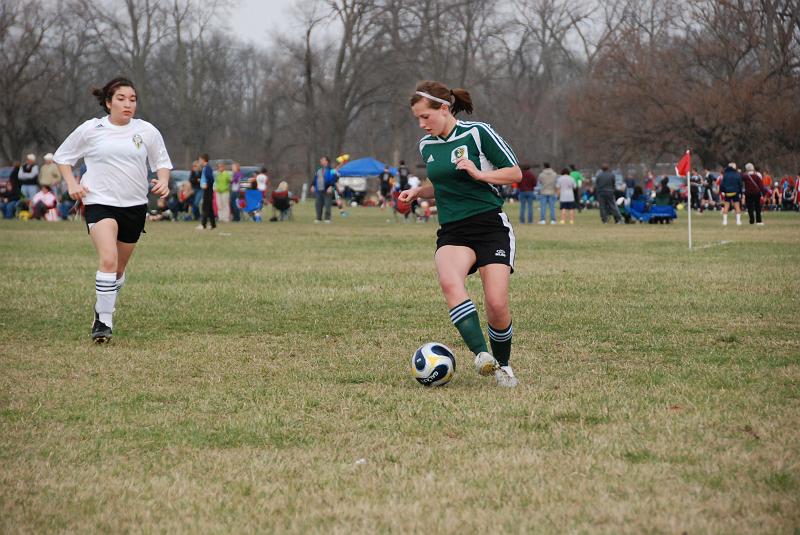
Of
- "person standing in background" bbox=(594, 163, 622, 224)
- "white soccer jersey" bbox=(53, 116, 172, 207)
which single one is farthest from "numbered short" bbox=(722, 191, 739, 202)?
"white soccer jersey" bbox=(53, 116, 172, 207)

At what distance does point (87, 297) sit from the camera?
1262 cm

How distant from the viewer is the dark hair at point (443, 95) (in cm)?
719

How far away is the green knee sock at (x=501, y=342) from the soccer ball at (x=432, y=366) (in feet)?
1.20

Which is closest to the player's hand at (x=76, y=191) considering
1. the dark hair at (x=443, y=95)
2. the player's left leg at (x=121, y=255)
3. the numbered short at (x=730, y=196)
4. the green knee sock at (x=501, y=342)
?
the player's left leg at (x=121, y=255)

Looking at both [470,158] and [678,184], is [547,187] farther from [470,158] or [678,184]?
[470,158]

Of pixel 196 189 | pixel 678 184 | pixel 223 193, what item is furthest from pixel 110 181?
pixel 678 184

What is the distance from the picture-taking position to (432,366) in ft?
23.0

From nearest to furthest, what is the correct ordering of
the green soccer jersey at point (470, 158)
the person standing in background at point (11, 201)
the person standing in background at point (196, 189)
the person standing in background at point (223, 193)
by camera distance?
the green soccer jersey at point (470, 158)
the person standing in background at point (196, 189)
the person standing in background at point (223, 193)
the person standing in background at point (11, 201)

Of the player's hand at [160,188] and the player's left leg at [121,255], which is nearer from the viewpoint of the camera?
the player's hand at [160,188]

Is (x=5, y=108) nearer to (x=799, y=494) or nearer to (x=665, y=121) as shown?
(x=665, y=121)

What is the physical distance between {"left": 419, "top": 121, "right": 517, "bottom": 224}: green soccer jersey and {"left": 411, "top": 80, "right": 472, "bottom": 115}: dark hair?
0.13 m

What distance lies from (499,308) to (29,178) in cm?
3332

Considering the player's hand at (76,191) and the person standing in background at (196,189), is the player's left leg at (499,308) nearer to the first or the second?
the player's hand at (76,191)

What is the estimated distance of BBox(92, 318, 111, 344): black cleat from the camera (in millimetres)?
9172
